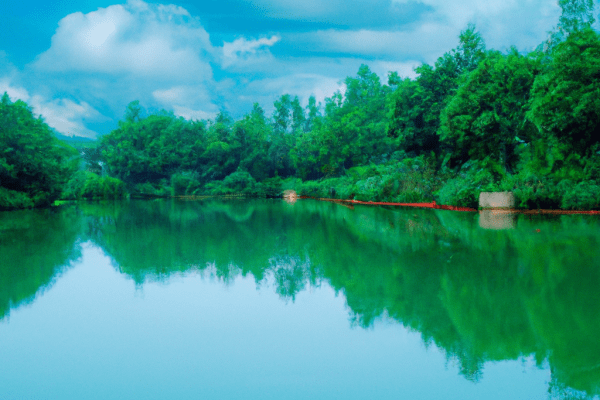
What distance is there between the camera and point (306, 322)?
16.3 ft

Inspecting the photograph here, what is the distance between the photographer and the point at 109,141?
54719 mm

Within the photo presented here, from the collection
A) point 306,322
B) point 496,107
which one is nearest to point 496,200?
point 496,107

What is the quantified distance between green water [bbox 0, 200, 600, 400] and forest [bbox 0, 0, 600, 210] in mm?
9479

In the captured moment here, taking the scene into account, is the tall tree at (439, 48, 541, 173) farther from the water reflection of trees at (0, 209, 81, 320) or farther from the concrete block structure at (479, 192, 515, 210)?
the water reflection of trees at (0, 209, 81, 320)

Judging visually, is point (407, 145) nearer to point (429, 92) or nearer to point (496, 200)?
point (429, 92)

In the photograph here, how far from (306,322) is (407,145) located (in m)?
23.7

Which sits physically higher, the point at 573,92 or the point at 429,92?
the point at 429,92

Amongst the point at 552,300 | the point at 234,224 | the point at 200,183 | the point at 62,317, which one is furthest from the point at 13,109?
the point at 552,300

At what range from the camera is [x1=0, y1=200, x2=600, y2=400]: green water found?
3.52 m

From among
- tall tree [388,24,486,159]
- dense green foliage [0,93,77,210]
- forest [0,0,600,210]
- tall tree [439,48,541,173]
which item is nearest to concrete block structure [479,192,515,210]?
forest [0,0,600,210]

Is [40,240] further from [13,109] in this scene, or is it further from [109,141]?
[109,141]

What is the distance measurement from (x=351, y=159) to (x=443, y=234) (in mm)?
30364

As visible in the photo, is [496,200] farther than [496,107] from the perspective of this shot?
No

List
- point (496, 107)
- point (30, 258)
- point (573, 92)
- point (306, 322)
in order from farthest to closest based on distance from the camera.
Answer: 1. point (496, 107)
2. point (573, 92)
3. point (30, 258)
4. point (306, 322)
